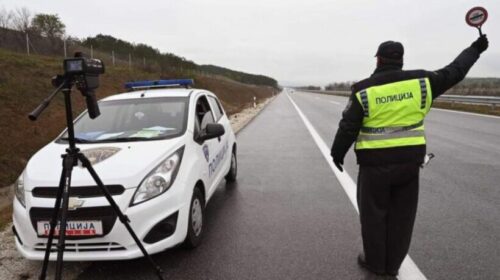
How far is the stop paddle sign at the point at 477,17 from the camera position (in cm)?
355

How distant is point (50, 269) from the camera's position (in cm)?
363

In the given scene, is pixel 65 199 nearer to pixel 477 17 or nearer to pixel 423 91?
pixel 423 91

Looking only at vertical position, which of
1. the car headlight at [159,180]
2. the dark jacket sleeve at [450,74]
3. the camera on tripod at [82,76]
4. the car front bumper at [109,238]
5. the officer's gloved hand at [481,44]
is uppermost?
the officer's gloved hand at [481,44]

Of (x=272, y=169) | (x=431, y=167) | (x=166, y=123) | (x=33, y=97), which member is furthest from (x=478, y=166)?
(x=33, y=97)

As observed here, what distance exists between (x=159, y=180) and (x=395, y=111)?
2137 mm

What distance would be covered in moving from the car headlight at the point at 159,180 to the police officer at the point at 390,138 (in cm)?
153

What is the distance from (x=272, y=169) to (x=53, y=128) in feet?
29.2

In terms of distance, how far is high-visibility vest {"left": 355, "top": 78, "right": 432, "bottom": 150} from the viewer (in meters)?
3.15

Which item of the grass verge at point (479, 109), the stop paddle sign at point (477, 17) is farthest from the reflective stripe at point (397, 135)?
the grass verge at point (479, 109)

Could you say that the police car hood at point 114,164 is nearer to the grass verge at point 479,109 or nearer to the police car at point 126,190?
the police car at point 126,190

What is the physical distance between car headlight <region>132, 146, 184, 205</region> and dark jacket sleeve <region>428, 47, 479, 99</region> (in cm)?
242

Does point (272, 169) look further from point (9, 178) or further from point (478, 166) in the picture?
point (9, 178)

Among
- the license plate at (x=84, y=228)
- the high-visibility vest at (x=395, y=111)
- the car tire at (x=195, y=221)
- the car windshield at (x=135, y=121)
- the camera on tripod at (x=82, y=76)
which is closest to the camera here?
the camera on tripod at (x=82, y=76)

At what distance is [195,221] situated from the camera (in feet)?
13.5
